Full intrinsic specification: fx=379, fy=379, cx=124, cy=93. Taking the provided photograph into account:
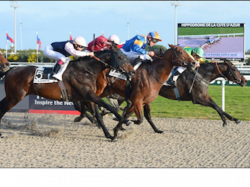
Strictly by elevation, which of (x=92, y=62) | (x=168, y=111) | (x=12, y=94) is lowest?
(x=168, y=111)

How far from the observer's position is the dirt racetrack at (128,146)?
477cm

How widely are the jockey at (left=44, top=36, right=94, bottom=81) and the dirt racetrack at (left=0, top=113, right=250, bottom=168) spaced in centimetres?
121

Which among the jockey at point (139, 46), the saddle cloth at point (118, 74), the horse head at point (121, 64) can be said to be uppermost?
the jockey at point (139, 46)

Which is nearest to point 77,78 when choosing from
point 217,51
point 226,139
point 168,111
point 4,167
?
point 4,167

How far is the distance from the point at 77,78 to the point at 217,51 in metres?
14.5

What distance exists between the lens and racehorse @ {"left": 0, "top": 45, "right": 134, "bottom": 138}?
20.5 feet

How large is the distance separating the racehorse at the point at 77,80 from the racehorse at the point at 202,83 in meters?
1.62

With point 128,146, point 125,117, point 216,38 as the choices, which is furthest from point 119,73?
point 216,38

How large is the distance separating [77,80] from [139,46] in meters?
1.40

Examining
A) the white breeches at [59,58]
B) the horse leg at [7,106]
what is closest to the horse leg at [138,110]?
the white breeches at [59,58]

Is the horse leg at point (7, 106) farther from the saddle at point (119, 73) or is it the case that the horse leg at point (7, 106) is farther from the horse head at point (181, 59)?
the horse head at point (181, 59)

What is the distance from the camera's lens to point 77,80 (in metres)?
6.41

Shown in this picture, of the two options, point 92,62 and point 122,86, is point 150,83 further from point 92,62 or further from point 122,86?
point 92,62

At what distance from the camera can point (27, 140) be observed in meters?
6.52
